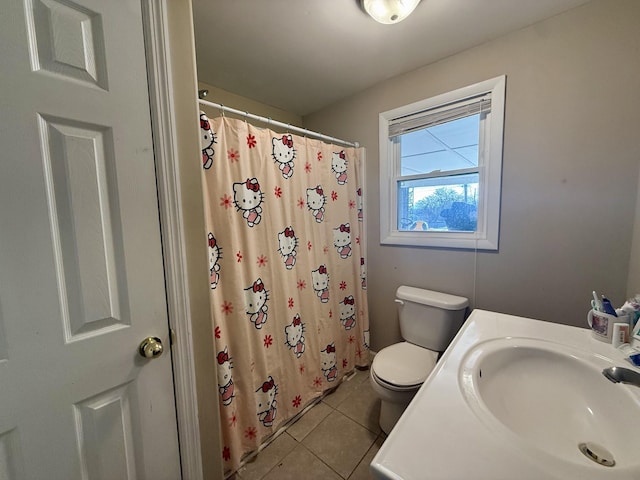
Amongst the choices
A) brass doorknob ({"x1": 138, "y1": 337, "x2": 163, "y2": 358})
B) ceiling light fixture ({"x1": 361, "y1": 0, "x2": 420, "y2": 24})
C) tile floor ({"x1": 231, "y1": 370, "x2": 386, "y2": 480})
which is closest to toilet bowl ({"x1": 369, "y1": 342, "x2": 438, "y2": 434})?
tile floor ({"x1": 231, "y1": 370, "x2": 386, "y2": 480})

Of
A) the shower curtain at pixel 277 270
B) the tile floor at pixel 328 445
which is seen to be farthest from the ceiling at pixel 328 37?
the tile floor at pixel 328 445

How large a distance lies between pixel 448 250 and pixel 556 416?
1037 millimetres

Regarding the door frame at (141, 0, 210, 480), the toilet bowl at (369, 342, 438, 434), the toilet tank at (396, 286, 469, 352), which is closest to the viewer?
the door frame at (141, 0, 210, 480)

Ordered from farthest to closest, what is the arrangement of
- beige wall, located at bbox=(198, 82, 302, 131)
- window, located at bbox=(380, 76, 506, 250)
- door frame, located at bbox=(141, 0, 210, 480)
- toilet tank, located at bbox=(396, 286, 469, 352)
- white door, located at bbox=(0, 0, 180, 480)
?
beige wall, located at bbox=(198, 82, 302, 131) < toilet tank, located at bbox=(396, 286, 469, 352) < window, located at bbox=(380, 76, 506, 250) < door frame, located at bbox=(141, 0, 210, 480) < white door, located at bbox=(0, 0, 180, 480)

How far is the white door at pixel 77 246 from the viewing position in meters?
0.58

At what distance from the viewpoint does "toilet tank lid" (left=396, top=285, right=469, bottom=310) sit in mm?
1528

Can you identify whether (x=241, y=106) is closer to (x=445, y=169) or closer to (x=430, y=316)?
(x=445, y=169)

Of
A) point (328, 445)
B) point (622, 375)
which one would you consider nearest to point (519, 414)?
point (622, 375)

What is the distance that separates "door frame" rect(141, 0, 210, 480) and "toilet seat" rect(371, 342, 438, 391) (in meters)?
0.91

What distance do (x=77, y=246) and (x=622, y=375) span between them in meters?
1.52

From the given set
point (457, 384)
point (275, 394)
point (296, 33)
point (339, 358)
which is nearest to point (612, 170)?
point (457, 384)

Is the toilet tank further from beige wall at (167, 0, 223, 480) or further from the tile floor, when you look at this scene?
beige wall at (167, 0, 223, 480)

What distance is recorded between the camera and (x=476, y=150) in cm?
153

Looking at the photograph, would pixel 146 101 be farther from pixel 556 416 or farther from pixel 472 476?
pixel 556 416
